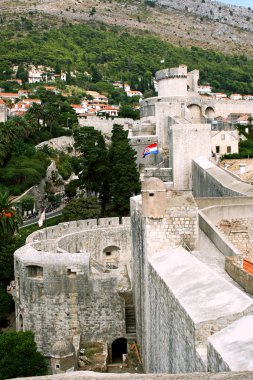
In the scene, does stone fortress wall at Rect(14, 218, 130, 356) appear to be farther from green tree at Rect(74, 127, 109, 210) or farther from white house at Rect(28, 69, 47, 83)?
white house at Rect(28, 69, 47, 83)

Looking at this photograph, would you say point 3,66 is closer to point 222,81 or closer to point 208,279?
point 222,81

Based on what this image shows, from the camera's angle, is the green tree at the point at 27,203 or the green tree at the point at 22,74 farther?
the green tree at the point at 22,74

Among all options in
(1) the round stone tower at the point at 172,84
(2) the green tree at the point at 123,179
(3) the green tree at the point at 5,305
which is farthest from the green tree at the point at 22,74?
(3) the green tree at the point at 5,305

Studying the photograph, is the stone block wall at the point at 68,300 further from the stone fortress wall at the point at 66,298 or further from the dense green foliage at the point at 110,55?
the dense green foliage at the point at 110,55

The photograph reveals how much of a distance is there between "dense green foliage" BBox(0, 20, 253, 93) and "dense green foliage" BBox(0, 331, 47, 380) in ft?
304

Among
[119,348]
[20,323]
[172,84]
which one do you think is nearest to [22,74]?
[172,84]

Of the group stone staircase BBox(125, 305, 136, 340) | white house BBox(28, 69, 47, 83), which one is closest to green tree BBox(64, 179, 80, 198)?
stone staircase BBox(125, 305, 136, 340)

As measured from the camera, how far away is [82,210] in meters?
33.0

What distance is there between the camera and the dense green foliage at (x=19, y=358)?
15.5 m

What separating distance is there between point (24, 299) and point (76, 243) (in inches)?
191

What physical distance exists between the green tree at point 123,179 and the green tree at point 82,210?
1.28 m

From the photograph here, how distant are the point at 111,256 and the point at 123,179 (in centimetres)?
1108

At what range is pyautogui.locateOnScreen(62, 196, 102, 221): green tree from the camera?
3269 cm

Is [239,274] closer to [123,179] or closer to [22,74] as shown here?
[123,179]
